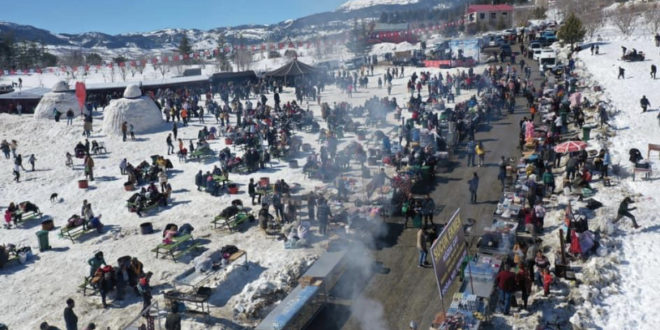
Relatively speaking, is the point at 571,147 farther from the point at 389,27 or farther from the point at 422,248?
the point at 389,27

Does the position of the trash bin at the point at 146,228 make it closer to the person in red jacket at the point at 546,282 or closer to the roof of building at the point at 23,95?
the person in red jacket at the point at 546,282

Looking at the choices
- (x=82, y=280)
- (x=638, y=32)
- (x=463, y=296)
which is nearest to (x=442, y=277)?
(x=463, y=296)

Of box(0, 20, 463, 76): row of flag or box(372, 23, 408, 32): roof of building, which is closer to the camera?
box(0, 20, 463, 76): row of flag

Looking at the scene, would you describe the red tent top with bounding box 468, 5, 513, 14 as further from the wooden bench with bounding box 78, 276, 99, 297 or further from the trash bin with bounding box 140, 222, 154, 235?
the wooden bench with bounding box 78, 276, 99, 297

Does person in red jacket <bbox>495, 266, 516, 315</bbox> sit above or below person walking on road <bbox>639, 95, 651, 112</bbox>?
below

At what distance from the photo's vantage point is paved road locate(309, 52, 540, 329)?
12.0 m

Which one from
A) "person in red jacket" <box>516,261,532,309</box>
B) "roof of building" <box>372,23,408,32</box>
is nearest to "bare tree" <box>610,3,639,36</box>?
"roof of building" <box>372,23,408,32</box>

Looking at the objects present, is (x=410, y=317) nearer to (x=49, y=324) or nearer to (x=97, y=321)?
(x=97, y=321)

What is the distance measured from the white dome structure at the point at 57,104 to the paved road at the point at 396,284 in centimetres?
2922

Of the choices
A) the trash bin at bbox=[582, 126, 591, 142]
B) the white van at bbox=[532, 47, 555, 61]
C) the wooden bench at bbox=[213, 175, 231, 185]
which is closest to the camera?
the wooden bench at bbox=[213, 175, 231, 185]

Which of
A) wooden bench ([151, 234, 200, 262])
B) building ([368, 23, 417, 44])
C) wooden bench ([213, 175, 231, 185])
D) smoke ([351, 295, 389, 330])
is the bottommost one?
smoke ([351, 295, 389, 330])

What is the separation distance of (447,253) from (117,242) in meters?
12.7

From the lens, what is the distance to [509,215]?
15773mm

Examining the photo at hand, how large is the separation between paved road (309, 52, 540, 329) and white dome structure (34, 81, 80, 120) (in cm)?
2922
